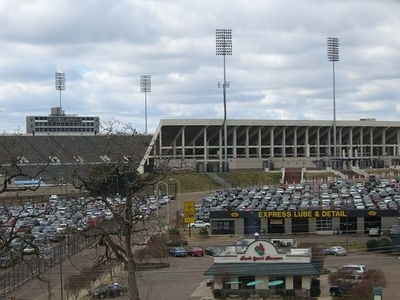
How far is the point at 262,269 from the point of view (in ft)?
87.7

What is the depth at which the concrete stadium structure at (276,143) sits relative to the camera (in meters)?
83.7

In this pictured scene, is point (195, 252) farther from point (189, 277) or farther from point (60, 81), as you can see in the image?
point (60, 81)

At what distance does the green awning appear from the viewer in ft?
86.3

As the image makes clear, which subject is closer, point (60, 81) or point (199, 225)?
point (199, 225)

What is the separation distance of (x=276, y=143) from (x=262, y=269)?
2677 inches

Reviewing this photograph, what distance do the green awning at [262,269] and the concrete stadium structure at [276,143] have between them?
51069 millimetres

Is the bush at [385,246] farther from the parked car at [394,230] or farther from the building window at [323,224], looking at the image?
the building window at [323,224]

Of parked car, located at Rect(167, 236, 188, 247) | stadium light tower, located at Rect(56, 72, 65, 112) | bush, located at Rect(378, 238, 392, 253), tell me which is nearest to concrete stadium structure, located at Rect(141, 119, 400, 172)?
stadium light tower, located at Rect(56, 72, 65, 112)

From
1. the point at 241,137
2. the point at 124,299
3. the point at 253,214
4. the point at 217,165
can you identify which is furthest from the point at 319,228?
the point at 241,137

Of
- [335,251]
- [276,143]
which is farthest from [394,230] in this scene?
[276,143]

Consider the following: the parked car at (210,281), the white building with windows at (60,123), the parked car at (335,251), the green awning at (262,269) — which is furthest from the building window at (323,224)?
the white building with windows at (60,123)

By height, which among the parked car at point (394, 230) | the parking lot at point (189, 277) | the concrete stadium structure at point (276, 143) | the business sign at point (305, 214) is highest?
the concrete stadium structure at point (276, 143)

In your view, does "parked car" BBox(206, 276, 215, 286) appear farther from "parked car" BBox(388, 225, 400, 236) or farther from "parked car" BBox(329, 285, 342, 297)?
"parked car" BBox(388, 225, 400, 236)

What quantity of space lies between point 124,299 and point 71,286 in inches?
71.2
